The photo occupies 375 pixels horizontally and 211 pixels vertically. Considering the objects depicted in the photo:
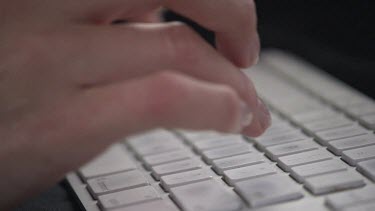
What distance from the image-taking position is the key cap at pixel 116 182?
1.78 ft

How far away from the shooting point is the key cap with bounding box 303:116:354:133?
63cm

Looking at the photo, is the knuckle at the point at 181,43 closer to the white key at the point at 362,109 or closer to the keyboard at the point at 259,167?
the keyboard at the point at 259,167

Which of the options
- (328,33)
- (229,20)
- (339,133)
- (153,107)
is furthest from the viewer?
(328,33)

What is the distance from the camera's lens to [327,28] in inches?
35.7

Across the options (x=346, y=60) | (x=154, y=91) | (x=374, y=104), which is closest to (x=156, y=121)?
(x=154, y=91)

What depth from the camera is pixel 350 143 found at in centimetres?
58

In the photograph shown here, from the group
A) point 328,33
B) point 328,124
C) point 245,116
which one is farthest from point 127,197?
point 328,33

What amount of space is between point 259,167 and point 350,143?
97 mm

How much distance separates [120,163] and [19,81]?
0.17m

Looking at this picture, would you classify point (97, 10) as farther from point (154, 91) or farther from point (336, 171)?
point (336, 171)

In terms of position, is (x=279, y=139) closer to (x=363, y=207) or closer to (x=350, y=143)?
(x=350, y=143)

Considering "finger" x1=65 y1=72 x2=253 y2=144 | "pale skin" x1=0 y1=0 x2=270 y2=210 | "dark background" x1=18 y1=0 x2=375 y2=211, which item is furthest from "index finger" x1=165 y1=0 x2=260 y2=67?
"dark background" x1=18 y1=0 x2=375 y2=211

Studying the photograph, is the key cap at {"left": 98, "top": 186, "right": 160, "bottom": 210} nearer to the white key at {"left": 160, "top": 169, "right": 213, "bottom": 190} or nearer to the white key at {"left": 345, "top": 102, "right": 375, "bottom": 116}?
the white key at {"left": 160, "top": 169, "right": 213, "bottom": 190}

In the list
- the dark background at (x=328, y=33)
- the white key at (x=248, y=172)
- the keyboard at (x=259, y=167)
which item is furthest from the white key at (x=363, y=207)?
the dark background at (x=328, y=33)
